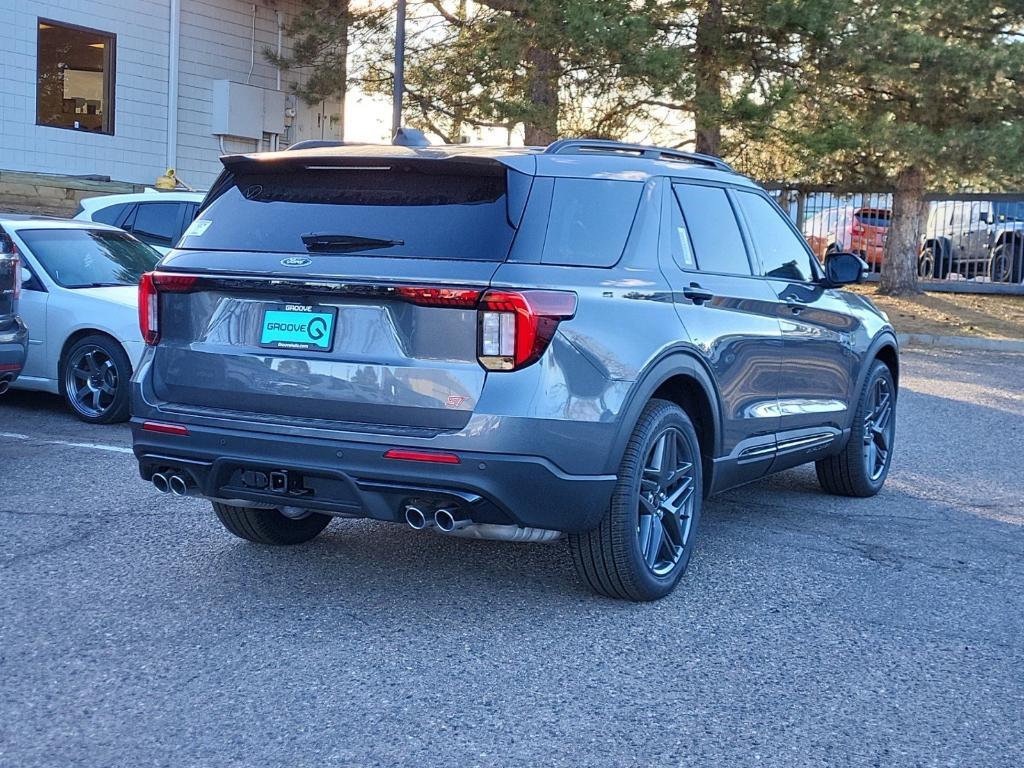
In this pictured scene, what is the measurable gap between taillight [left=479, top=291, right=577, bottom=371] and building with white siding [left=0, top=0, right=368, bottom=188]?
1716 centimetres

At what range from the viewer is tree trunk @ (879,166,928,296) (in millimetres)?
23047

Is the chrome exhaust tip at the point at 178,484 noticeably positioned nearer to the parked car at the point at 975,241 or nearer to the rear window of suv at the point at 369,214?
the rear window of suv at the point at 369,214

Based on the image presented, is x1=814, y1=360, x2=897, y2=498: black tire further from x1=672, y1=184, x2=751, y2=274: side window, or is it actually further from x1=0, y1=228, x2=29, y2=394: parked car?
x1=0, y1=228, x2=29, y2=394: parked car

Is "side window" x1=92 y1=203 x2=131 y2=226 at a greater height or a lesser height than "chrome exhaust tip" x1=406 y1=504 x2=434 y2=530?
greater

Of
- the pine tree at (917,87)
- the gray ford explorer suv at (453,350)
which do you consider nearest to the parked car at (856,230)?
the pine tree at (917,87)

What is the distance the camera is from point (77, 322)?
964cm

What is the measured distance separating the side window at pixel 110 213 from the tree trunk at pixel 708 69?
9.41 metres

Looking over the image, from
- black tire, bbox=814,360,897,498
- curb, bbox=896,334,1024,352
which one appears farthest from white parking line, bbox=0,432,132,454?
curb, bbox=896,334,1024,352

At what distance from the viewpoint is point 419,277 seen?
450 cm

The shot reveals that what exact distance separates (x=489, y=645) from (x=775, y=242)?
2.89 meters

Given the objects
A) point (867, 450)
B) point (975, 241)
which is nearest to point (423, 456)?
point (867, 450)

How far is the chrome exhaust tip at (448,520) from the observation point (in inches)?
178

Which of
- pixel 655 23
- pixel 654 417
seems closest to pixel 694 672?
pixel 654 417

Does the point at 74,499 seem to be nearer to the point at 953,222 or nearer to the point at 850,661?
the point at 850,661
